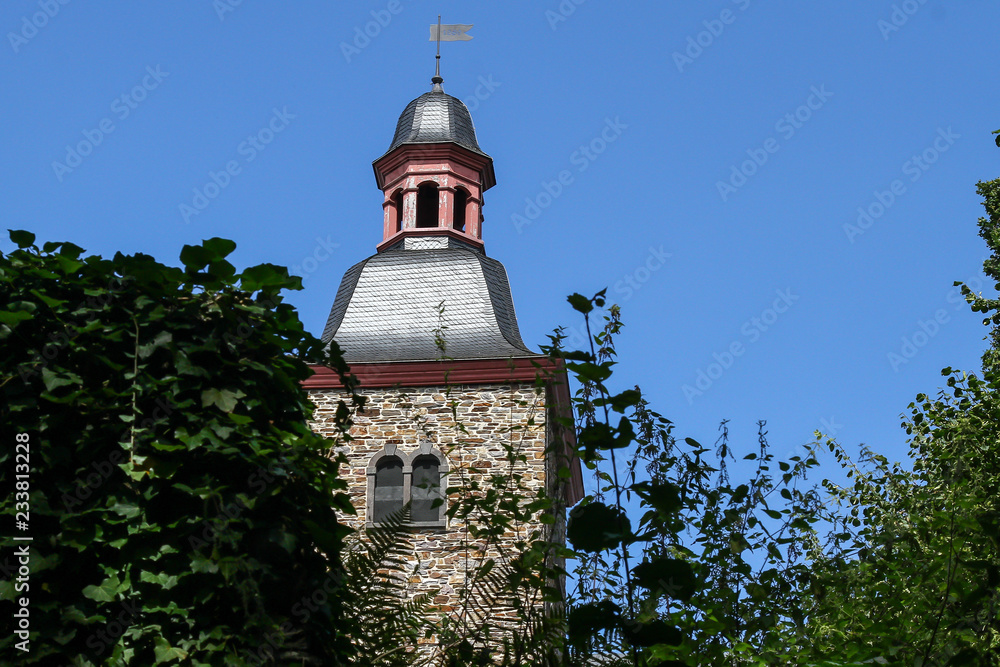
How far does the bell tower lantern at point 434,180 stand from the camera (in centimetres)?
1977

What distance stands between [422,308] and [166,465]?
552 inches

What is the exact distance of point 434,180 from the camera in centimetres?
2003

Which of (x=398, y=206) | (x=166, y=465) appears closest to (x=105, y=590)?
(x=166, y=465)

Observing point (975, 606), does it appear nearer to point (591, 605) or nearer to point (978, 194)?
point (591, 605)

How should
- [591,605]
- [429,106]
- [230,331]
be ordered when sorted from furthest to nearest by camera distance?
[429,106] → [230,331] → [591,605]

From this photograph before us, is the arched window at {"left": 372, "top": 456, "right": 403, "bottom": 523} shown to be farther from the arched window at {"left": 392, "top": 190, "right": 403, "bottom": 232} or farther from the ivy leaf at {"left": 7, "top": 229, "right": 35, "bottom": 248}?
the ivy leaf at {"left": 7, "top": 229, "right": 35, "bottom": 248}

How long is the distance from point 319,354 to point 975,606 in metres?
2.22

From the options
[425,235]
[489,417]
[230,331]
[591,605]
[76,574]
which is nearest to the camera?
[591,605]

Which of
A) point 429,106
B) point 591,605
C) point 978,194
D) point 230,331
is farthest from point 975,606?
point 429,106

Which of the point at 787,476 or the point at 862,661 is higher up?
the point at 787,476

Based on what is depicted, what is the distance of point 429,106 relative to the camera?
835 inches

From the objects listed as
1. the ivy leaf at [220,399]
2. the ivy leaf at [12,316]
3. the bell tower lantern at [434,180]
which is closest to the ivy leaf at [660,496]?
the ivy leaf at [220,399]

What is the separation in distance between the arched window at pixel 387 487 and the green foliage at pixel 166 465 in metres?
12.3

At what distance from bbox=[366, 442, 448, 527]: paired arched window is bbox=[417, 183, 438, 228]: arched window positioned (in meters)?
4.94
